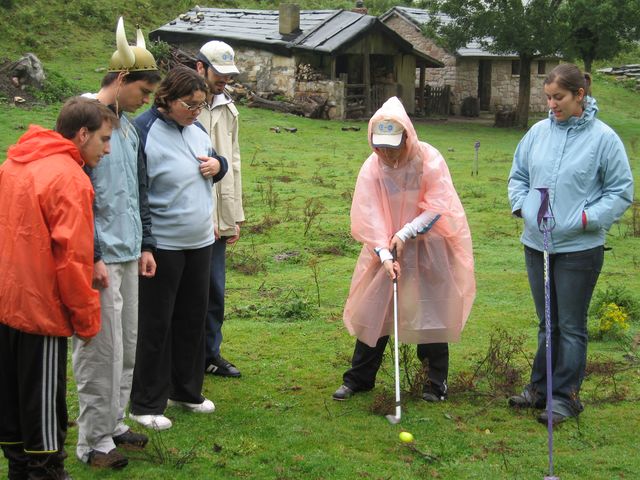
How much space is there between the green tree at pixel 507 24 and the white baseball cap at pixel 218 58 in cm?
2335

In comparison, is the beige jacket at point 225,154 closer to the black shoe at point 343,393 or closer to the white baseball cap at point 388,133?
the white baseball cap at point 388,133

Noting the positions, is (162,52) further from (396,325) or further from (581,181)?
(581,181)

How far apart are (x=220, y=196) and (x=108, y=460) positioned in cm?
214

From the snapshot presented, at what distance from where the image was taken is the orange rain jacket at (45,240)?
12.8 feet

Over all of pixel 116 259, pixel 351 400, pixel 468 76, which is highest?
pixel 468 76

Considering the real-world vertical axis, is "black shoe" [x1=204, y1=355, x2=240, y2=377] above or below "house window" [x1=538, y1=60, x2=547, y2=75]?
below

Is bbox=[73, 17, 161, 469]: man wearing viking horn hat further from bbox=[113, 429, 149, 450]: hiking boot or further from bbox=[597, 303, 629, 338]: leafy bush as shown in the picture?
bbox=[597, 303, 629, 338]: leafy bush

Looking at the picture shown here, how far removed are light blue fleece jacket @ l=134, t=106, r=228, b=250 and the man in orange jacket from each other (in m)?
0.82

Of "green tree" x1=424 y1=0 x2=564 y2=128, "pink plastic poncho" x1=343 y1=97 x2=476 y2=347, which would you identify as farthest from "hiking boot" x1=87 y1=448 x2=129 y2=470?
"green tree" x1=424 y1=0 x2=564 y2=128

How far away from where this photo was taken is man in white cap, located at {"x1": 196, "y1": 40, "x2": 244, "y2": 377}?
6.05 m

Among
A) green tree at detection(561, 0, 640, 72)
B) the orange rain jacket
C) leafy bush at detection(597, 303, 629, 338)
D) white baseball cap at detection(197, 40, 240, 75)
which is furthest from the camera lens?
green tree at detection(561, 0, 640, 72)

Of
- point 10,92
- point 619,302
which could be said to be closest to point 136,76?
point 619,302

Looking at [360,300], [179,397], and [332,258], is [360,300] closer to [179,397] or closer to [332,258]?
[179,397]

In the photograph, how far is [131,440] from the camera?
496cm
